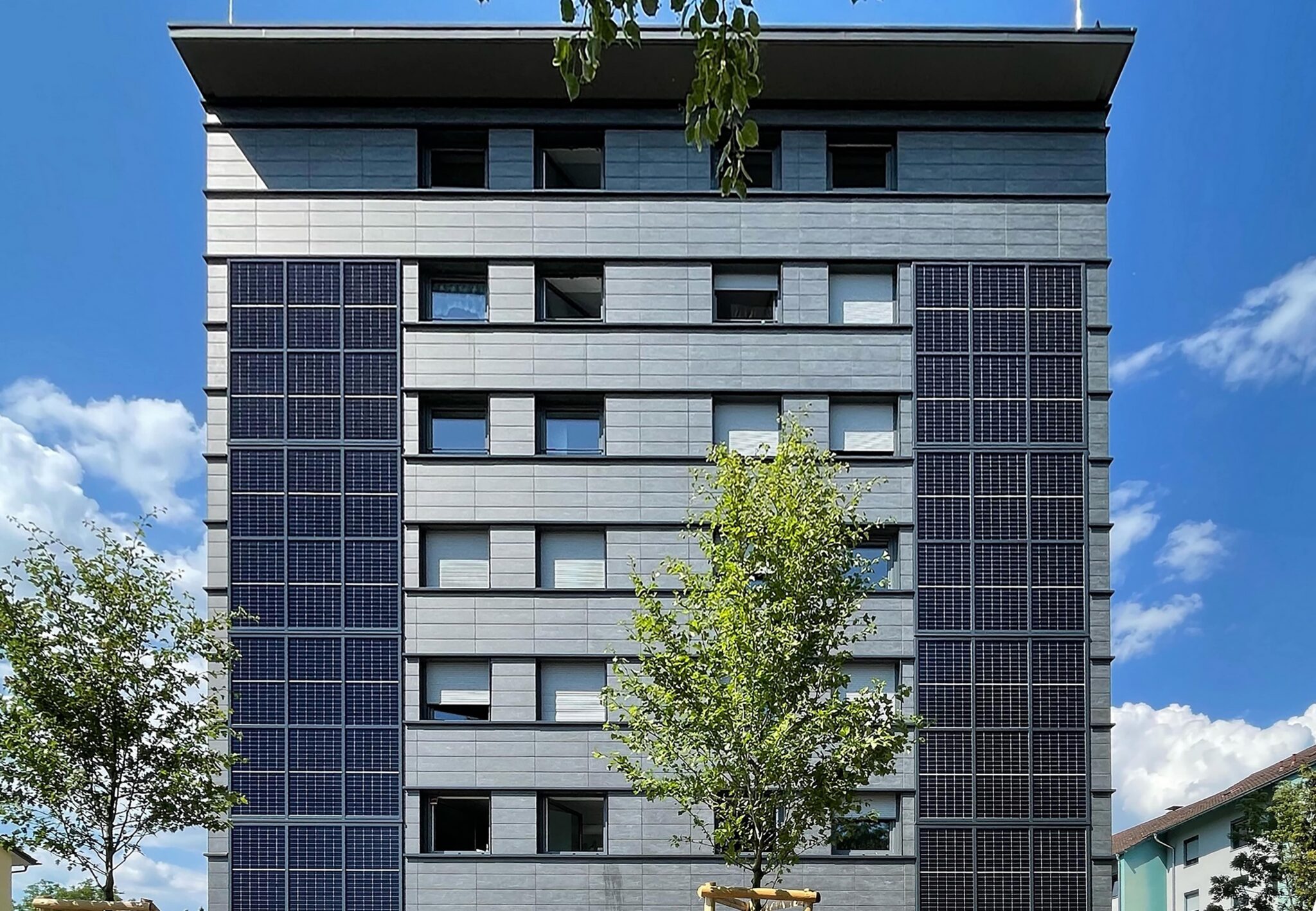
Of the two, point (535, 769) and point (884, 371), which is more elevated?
point (884, 371)

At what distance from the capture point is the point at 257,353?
22.8 m

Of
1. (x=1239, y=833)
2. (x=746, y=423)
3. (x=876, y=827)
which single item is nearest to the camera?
(x=876, y=827)

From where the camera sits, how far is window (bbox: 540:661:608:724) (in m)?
22.2

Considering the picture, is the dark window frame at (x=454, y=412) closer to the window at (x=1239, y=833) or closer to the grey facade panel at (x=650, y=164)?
the grey facade panel at (x=650, y=164)

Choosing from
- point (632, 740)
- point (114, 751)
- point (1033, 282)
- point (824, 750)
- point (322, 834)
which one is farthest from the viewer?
point (1033, 282)

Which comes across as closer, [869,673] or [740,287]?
[869,673]

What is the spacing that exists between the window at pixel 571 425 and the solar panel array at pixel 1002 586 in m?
5.59

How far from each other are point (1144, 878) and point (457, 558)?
29.7 metres

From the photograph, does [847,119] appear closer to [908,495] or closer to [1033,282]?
[1033,282]

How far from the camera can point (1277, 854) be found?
28578 mm

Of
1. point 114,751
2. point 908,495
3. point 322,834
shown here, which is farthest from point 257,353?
point 908,495

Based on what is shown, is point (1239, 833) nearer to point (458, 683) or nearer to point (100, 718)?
point (458, 683)

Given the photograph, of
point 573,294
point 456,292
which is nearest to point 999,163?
point 573,294

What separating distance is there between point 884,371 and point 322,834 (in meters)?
12.3
